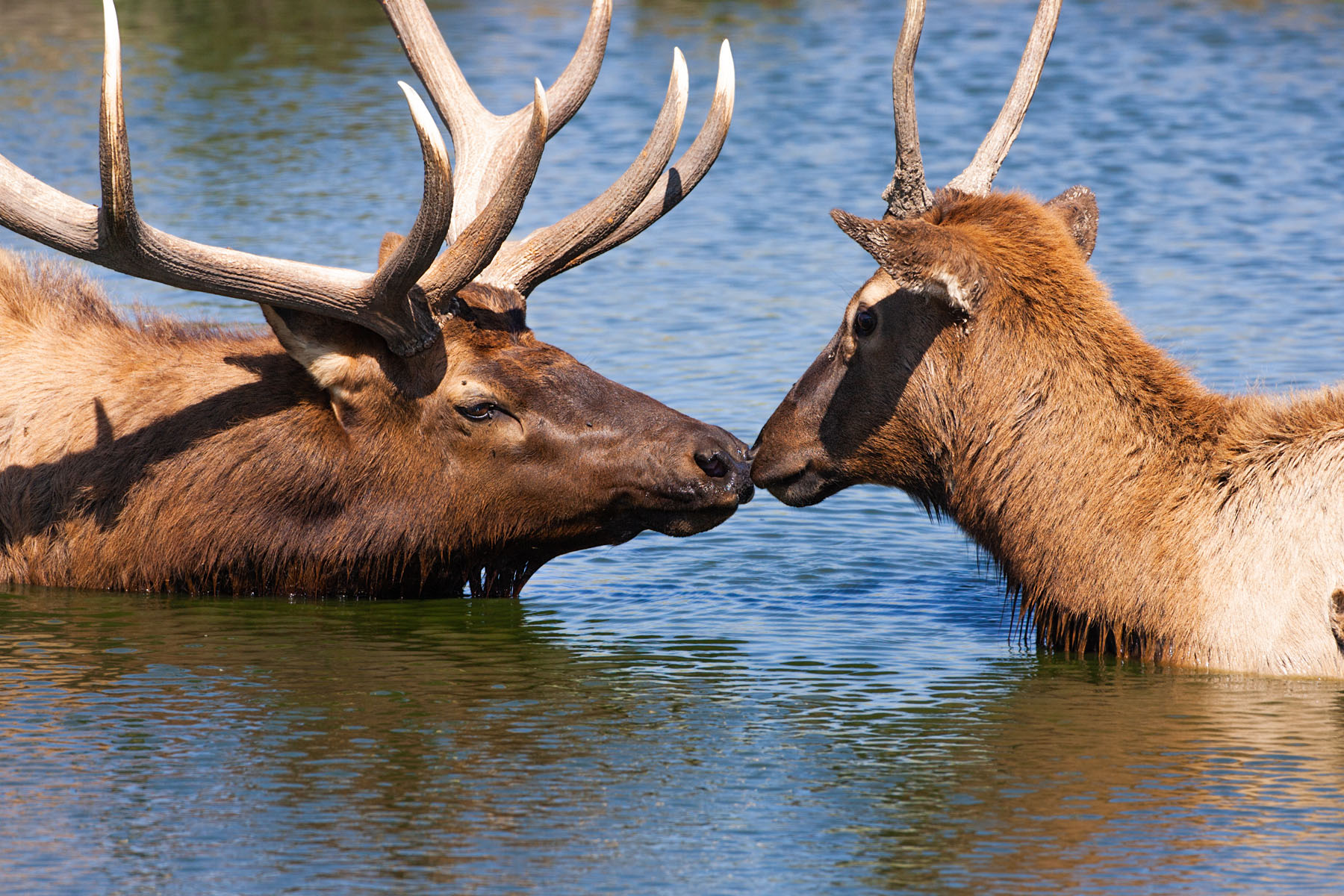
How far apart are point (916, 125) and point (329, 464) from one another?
97.0 inches

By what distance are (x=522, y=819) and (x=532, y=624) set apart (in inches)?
90.0

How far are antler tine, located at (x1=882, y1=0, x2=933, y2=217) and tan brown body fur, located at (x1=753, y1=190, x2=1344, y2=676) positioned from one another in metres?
0.11

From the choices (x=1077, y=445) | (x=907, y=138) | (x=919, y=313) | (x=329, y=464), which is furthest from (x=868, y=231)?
(x=329, y=464)

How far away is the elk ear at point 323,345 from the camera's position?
23.2ft

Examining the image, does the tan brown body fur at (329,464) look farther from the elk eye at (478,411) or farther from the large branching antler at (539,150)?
the large branching antler at (539,150)

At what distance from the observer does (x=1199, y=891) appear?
4.62m

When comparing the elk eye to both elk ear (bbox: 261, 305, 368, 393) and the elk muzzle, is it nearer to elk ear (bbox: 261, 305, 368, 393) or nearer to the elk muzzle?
elk ear (bbox: 261, 305, 368, 393)

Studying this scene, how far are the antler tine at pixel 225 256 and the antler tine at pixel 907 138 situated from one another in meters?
1.57

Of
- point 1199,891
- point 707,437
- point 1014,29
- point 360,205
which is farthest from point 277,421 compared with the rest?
point 1014,29

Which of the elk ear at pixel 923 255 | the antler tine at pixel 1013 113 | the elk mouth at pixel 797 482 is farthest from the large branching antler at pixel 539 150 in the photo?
the elk ear at pixel 923 255

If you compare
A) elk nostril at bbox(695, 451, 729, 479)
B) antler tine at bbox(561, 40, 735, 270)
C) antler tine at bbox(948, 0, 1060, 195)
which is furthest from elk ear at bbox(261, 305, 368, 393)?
antler tine at bbox(948, 0, 1060, 195)

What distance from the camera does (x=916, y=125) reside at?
6.57 metres

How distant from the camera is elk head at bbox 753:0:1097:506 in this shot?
6.39 meters

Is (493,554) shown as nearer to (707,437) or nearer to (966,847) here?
(707,437)
